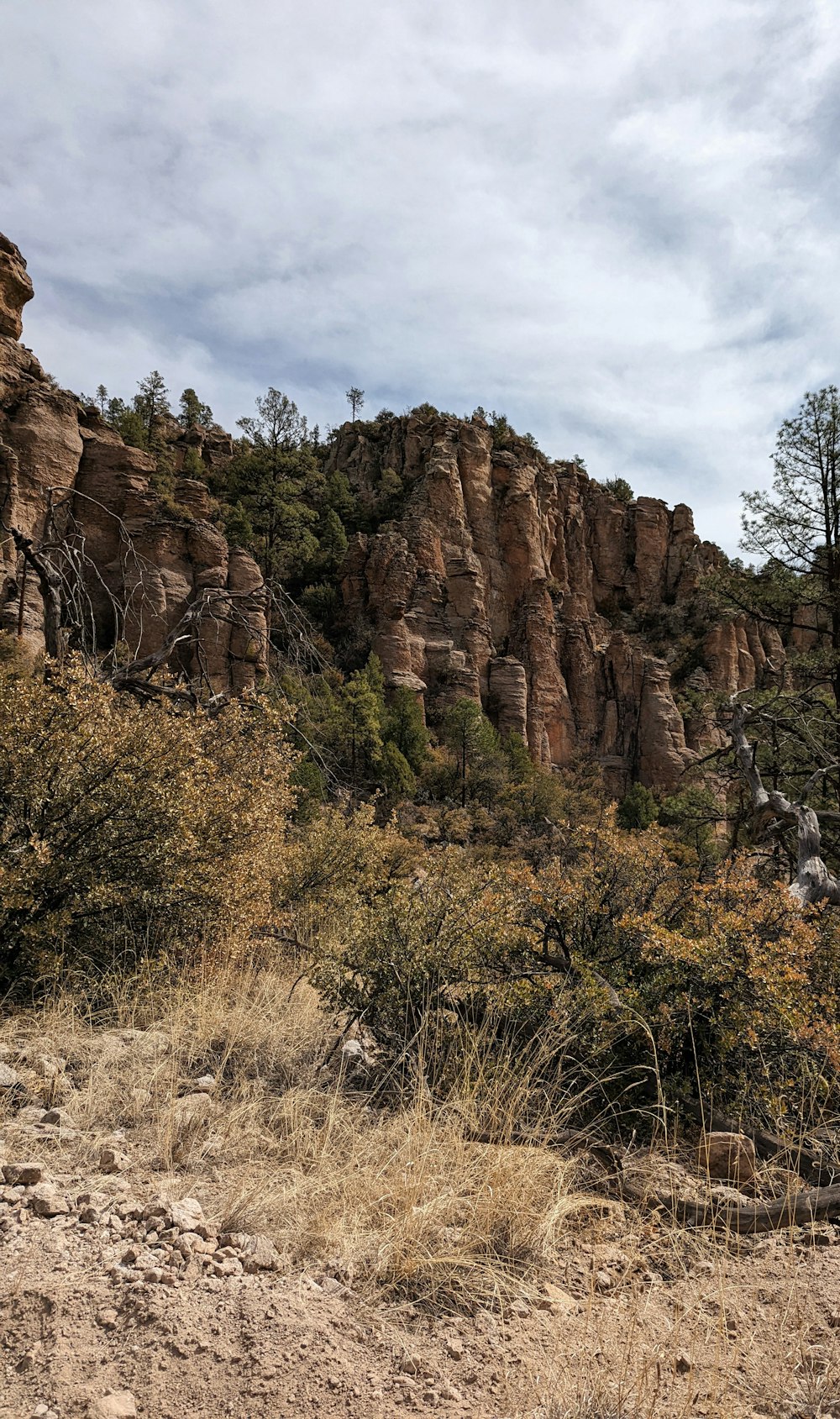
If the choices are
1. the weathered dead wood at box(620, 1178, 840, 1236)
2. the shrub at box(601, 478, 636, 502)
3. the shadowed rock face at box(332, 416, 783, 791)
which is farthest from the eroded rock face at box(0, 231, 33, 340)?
the shrub at box(601, 478, 636, 502)

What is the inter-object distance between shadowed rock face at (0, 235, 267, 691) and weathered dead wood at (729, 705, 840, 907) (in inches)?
606

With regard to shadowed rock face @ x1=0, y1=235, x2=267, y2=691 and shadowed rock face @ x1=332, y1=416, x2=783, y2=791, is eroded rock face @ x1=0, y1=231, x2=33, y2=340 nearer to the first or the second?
shadowed rock face @ x1=0, y1=235, x2=267, y2=691

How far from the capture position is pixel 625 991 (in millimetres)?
3729

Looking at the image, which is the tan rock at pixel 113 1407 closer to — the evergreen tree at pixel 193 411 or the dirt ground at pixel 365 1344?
the dirt ground at pixel 365 1344

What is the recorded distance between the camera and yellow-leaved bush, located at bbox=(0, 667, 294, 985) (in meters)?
4.58

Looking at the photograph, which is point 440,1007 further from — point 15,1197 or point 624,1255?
point 15,1197

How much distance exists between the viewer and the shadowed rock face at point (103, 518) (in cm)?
2286

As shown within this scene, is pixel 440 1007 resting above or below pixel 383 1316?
above

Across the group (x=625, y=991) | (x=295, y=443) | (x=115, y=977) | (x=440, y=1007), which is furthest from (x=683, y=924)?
(x=295, y=443)

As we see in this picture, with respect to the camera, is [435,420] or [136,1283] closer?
[136,1283]

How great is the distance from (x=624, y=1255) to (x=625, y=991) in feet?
4.37

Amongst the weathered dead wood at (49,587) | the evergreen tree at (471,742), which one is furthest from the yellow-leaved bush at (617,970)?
the evergreen tree at (471,742)

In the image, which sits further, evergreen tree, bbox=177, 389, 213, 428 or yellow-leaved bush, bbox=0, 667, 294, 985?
evergreen tree, bbox=177, 389, 213, 428

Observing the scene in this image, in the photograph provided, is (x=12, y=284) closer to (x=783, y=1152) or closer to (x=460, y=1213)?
(x=460, y=1213)
